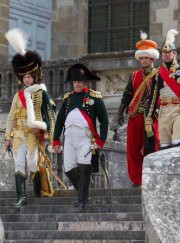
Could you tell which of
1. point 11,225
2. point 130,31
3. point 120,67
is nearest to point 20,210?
point 11,225

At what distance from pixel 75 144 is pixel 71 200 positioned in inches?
29.6

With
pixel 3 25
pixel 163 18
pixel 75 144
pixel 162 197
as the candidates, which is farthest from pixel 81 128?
pixel 3 25

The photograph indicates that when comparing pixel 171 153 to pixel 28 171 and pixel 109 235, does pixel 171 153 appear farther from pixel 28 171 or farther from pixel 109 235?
pixel 28 171

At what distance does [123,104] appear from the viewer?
15.2 m

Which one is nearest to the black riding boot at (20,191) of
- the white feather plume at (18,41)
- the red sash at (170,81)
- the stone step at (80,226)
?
the stone step at (80,226)

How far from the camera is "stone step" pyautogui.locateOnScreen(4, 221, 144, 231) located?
13.3 m

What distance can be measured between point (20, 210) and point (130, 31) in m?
12.0

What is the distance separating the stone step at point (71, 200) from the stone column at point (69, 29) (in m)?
11.6

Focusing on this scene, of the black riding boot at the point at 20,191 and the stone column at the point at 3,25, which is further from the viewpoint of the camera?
the stone column at the point at 3,25

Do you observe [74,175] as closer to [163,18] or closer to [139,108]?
[139,108]

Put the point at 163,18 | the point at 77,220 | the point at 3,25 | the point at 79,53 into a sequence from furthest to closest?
the point at 79,53
the point at 3,25
the point at 163,18
the point at 77,220

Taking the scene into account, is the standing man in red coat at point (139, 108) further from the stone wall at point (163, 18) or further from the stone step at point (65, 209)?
the stone wall at point (163, 18)

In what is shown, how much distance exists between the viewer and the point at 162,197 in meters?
10.6

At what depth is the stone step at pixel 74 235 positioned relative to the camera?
12.9 m
